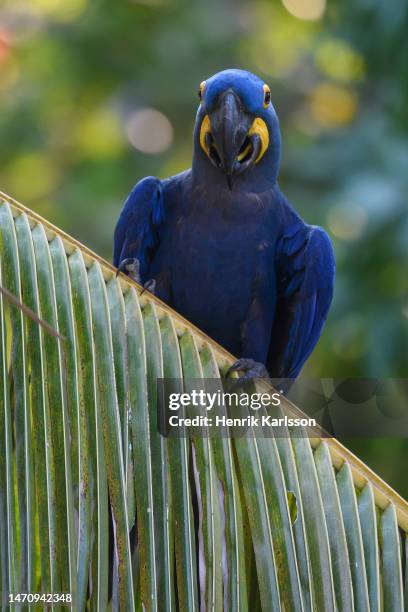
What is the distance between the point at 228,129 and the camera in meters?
3.16

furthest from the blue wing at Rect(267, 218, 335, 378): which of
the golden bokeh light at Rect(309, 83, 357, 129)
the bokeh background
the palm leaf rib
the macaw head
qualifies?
the golden bokeh light at Rect(309, 83, 357, 129)

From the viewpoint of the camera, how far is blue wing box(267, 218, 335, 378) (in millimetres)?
3684

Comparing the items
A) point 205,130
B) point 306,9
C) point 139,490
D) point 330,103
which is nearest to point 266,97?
point 205,130

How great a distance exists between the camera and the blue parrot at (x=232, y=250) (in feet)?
11.9

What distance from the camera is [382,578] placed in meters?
2.40

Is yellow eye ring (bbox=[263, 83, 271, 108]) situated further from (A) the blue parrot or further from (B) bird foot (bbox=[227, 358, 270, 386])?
(B) bird foot (bbox=[227, 358, 270, 386])

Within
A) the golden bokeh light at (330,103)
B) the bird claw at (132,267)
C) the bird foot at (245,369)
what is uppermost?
the golden bokeh light at (330,103)

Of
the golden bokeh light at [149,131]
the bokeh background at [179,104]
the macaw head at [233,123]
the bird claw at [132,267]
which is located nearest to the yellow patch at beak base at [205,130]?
the macaw head at [233,123]

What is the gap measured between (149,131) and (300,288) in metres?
10.6

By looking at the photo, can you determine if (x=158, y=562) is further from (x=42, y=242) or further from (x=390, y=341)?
(x=390, y=341)

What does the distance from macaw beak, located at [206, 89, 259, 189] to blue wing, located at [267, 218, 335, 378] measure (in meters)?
0.52

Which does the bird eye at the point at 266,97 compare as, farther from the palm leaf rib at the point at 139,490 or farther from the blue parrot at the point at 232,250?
the palm leaf rib at the point at 139,490

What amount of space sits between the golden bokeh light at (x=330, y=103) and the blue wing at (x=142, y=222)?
9.17 meters

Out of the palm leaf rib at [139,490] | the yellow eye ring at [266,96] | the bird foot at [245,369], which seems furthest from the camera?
the yellow eye ring at [266,96]
